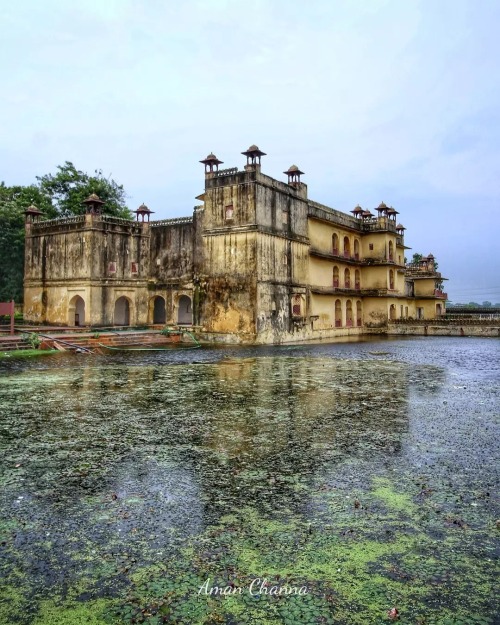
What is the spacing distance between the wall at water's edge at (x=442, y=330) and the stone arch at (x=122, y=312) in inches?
699

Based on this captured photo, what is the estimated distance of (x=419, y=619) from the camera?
2.80 metres

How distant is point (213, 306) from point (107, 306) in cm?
625

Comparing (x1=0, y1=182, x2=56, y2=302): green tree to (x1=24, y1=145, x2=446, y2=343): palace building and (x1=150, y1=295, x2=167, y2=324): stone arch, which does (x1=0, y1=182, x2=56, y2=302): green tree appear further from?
(x1=150, y1=295, x2=167, y2=324): stone arch

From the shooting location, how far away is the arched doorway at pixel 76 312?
1108 inches

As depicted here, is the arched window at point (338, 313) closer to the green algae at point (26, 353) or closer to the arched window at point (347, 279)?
the arched window at point (347, 279)

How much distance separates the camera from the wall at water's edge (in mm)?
31750

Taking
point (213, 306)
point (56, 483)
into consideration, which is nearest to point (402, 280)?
point (213, 306)

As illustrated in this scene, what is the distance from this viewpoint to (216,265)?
85.4 ft

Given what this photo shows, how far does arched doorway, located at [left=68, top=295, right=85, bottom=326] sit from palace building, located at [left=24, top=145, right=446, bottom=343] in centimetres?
7

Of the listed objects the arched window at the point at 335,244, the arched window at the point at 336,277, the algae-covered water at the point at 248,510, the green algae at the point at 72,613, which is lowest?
the green algae at the point at 72,613

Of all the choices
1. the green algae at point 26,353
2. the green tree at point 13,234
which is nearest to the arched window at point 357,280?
the green tree at point 13,234

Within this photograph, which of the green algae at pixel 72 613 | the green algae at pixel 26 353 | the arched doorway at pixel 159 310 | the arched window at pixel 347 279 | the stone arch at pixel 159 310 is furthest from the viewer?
the arched window at pixel 347 279

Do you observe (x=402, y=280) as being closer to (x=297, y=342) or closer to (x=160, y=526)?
(x=297, y=342)

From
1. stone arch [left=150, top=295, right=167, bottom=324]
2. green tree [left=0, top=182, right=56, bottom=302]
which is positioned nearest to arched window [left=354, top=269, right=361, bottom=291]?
stone arch [left=150, top=295, right=167, bottom=324]
